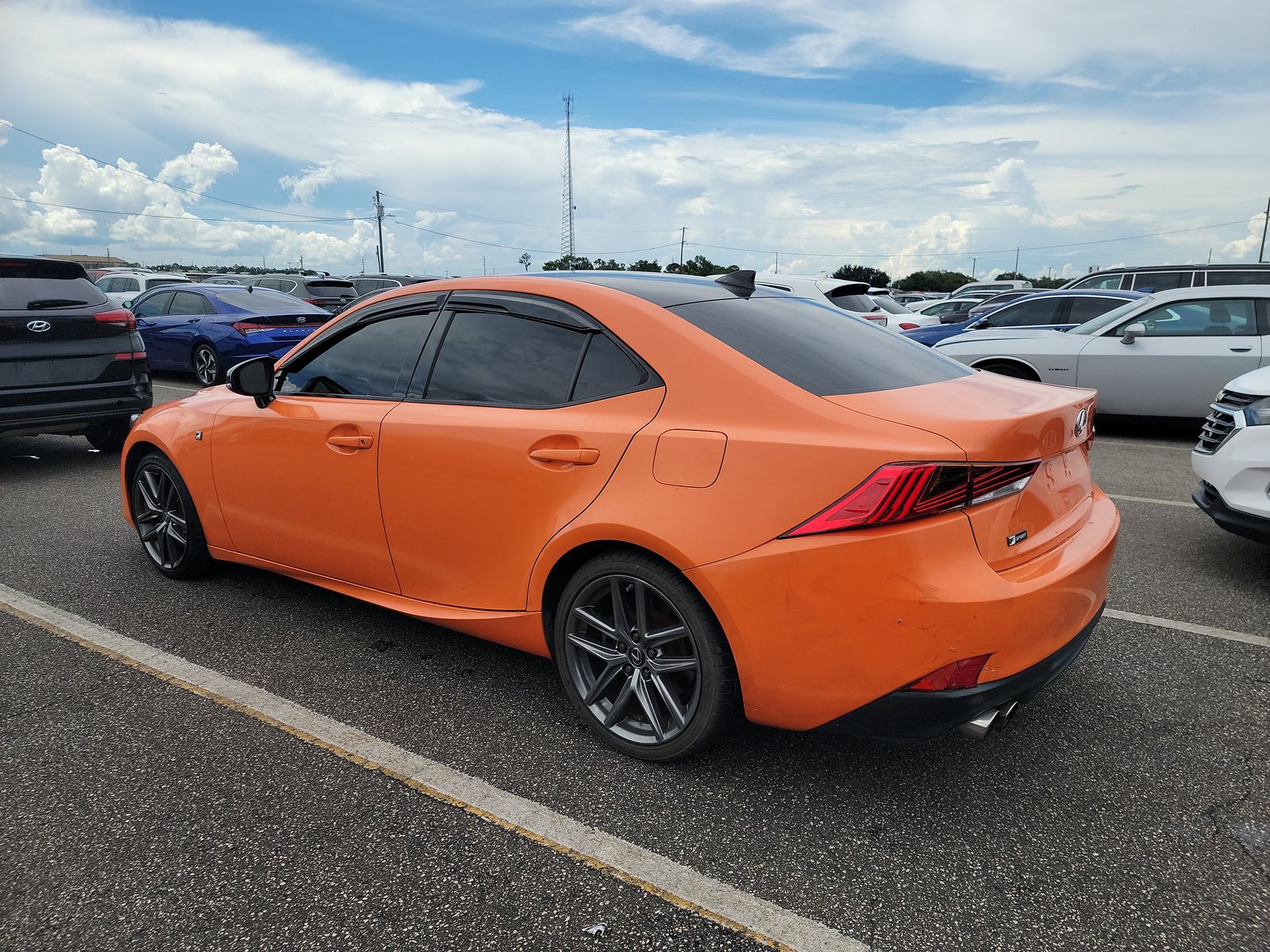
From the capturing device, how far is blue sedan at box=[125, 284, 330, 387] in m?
11.8

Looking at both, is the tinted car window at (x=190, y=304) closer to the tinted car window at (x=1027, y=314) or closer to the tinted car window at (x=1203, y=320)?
the tinted car window at (x=1027, y=314)

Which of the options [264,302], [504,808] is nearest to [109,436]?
[264,302]


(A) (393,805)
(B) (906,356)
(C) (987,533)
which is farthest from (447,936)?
(B) (906,356)

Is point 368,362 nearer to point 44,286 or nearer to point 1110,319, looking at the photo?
point 44,286

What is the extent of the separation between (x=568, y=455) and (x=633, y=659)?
681 millimetres

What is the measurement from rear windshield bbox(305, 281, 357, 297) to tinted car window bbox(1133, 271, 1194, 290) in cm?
1551

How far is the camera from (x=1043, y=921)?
2094 mm

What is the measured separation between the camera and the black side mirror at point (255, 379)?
147 inches

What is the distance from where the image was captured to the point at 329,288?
1770 centimetres

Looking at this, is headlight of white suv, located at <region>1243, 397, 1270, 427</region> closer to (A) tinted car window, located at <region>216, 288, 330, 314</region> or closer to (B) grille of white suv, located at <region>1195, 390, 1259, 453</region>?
(B) grille of white suv, located at <region>1195, 390, 1259, 453</region>

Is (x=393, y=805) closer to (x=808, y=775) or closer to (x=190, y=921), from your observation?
(x=190, y=921)

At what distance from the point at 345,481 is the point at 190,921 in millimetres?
1709

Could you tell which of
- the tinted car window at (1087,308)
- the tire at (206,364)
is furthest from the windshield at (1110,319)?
the tire at (206,364)

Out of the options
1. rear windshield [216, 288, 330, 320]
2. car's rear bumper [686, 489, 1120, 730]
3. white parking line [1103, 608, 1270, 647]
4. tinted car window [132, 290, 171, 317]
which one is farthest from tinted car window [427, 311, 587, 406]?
tinted car window [132, 290, 171, 317]
